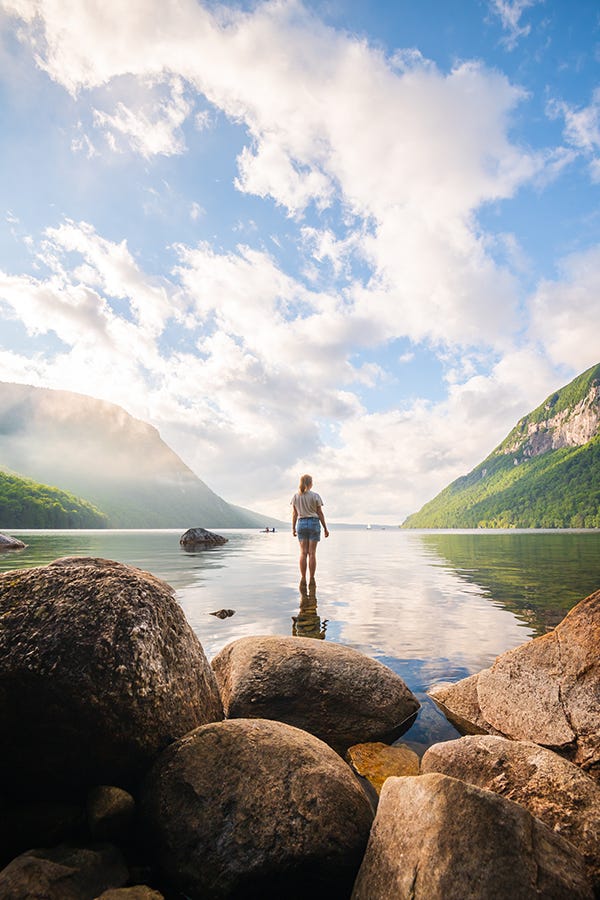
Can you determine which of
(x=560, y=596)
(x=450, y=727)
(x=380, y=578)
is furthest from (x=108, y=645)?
(x=380, y=578)

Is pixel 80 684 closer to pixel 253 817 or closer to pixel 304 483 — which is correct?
pixel 253 817

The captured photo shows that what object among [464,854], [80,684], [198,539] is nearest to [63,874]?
[80,684]

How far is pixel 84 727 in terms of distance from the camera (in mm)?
3400

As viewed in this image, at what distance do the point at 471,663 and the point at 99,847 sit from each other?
23.4 feet

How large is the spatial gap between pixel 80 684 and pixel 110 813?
95cm

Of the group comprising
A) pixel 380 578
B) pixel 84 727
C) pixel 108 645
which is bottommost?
pixel 380 578

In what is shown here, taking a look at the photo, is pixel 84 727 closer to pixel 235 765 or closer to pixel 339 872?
pixel 235 765

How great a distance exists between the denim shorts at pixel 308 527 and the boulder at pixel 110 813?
12.3 m

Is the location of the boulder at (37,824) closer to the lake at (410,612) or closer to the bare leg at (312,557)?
the lake at (410,612)

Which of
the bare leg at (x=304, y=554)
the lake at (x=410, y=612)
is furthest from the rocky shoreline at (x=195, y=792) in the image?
the bare leg at (x=304, y=554)

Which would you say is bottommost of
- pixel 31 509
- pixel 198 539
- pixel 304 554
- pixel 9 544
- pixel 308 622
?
pixel 198 539

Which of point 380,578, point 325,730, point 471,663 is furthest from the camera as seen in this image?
point 380,578

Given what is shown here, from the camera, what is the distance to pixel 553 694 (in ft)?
A: 17.0

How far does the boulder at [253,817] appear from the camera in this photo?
2.94m
